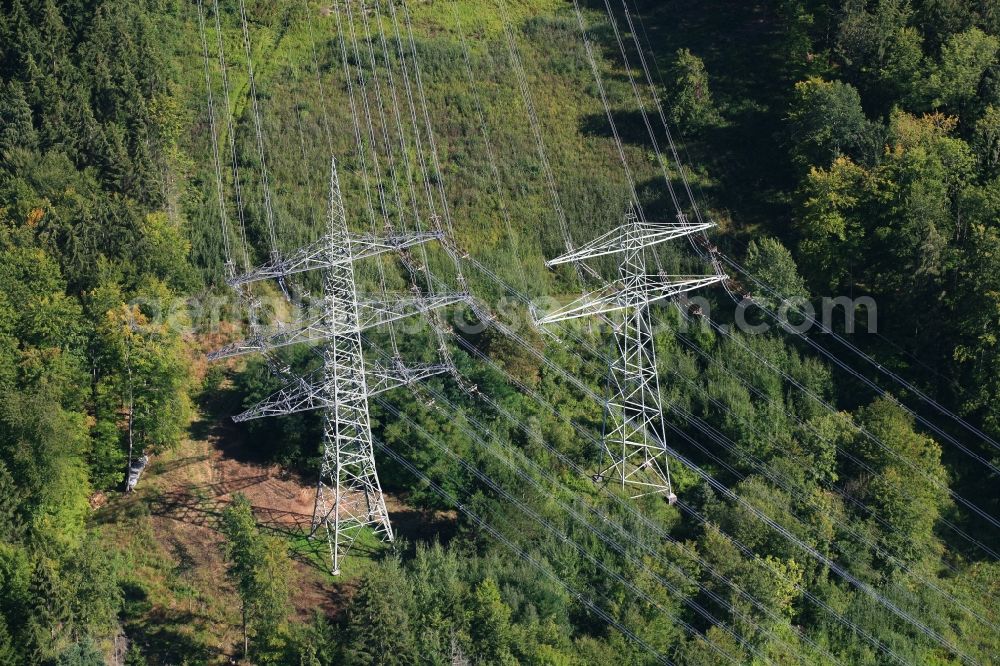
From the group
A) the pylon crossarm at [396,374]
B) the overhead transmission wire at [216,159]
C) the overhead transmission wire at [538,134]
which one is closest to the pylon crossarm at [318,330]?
the pylon crossarm at [396,374]

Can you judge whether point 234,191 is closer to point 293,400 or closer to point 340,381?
point 293,400

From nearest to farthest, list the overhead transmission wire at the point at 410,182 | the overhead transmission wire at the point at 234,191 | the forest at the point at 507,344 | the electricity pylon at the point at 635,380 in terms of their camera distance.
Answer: the forest at the point at 507,344 → the electricity pylon at the point at 635,380 → the overhead transmission wire at the point at 234,191 → the overhead transmission wire at the point at 410,182

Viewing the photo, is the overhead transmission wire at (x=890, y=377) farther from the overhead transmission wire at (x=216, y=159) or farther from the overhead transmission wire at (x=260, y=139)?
the overhead transmission wire at (x=216, y=159)

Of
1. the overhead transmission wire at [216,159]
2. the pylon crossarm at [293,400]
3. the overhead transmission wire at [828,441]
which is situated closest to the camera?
the pylon crossarm at [293,400]

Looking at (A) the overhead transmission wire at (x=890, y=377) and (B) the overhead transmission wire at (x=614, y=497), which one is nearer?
(B) the overhead transmission wire at (x=614, y=497)

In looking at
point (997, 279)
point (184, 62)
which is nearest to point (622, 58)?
point (184, 62)

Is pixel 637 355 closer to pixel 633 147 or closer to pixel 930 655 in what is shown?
pixel 930 655

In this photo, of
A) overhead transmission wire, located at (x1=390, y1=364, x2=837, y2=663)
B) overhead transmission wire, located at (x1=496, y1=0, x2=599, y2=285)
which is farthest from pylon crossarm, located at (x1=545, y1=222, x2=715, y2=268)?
overhead transmission wire, located at (x1=390, y1=364, x2=837, y2=663)

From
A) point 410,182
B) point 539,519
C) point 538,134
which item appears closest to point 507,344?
point 539,519
